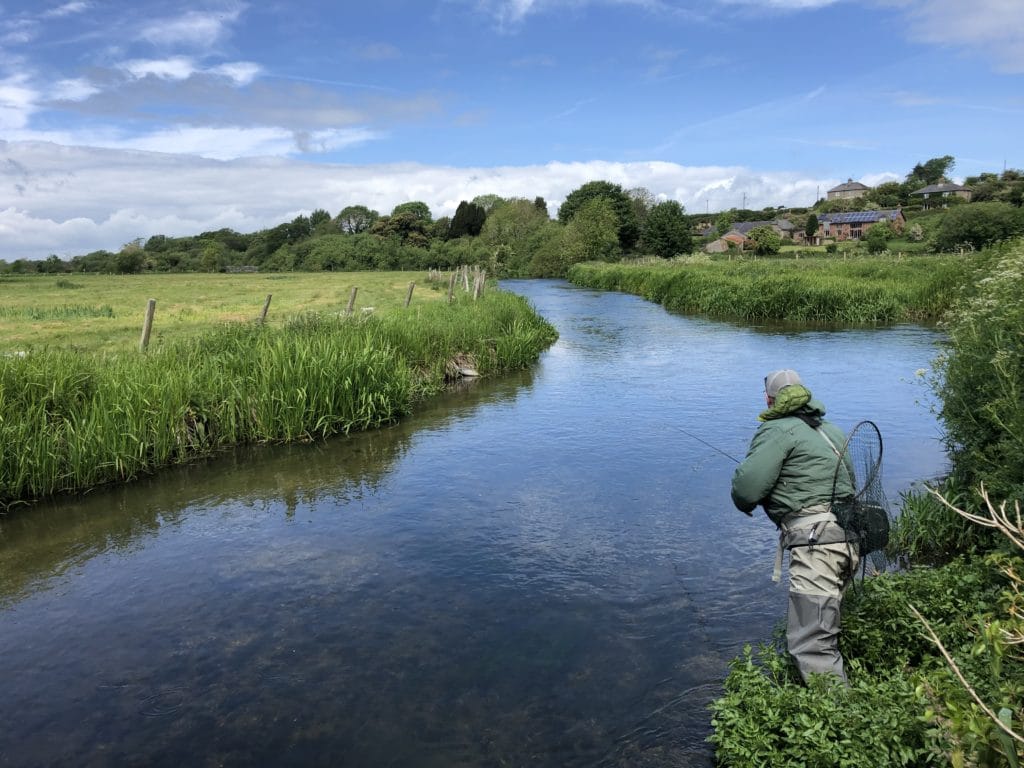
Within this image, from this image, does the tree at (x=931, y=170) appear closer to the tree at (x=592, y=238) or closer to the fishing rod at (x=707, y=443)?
the tree at (x=592, y=238)

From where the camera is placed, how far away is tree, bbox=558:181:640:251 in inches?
3617

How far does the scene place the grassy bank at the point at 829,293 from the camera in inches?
1154

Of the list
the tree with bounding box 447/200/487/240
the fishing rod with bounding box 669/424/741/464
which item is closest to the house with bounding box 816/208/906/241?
the tree with bounding box 447/200/487/240

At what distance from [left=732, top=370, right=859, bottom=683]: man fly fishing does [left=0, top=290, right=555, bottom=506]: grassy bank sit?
32.1ft

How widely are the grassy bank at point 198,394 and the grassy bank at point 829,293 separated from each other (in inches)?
775

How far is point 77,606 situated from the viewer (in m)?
7.29

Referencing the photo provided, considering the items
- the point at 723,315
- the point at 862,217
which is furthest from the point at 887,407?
the point at 862,217

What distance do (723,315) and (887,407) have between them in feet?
68.3

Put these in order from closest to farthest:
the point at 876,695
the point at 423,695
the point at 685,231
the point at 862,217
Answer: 1. the point at 876,695
2. the point at 423,695
3. the point at 685,231
4. the point at 862,217

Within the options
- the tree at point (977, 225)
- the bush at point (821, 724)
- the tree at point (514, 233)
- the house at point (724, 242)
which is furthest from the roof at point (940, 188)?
the bush at point (821, 724)

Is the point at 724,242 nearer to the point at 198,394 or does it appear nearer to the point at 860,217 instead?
the point at 860,217

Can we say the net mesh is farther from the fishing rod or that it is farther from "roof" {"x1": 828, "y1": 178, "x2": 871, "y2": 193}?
"roof" {"x1": 828, "y1": 178, "x2": 871, "y2": 193}

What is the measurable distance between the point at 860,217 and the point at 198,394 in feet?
382

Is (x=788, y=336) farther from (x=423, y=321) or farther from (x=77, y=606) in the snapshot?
(x=77, y=606)
